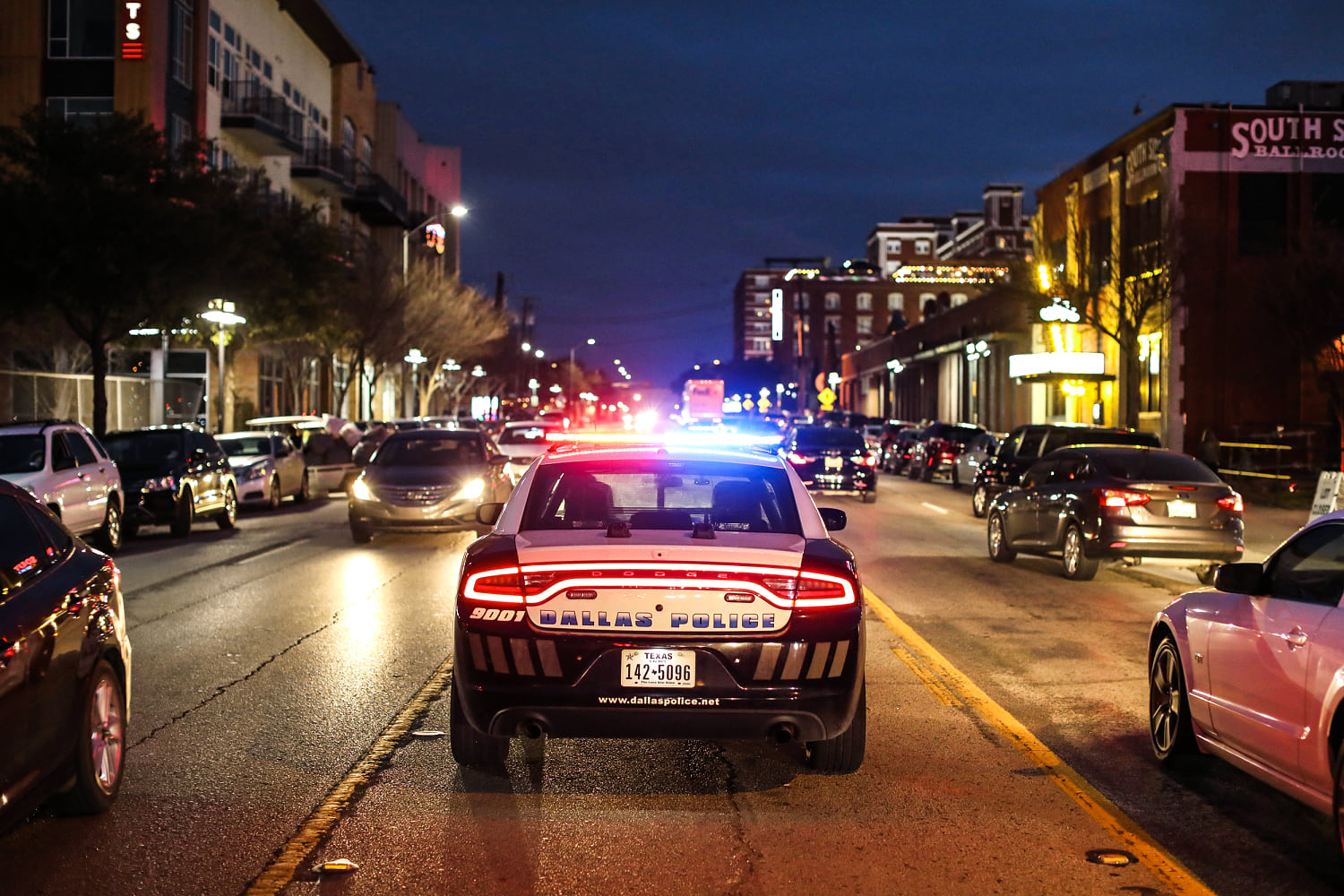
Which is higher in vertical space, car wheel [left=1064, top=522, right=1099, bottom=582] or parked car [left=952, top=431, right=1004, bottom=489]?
parked car [left=952, top=431, right=1004, bottom=489]

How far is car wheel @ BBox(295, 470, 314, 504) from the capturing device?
2983cm

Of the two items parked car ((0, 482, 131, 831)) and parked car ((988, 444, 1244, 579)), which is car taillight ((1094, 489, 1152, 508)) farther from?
parked car ((0, 482, 131, 831))

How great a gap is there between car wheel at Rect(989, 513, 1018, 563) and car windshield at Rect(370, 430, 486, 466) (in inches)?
284

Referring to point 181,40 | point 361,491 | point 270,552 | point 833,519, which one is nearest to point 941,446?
point 361,491

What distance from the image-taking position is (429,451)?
20.7 m

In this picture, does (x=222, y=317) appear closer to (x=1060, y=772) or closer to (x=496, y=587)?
(x=496, y=587)

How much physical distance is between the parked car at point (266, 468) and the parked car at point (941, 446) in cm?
1747

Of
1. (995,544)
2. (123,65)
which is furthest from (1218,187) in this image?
(123,65)

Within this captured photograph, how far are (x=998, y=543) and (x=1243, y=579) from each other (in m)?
11.7

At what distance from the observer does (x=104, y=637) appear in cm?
632

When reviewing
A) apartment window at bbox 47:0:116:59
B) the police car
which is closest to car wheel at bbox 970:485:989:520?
the police car

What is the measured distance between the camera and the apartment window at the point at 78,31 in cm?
4109

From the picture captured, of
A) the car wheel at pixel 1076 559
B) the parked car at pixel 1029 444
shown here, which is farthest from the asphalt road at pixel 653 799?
the parked car at pixel 1029 444

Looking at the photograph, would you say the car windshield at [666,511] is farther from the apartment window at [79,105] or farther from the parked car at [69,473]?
the apartment window at [79,105]
